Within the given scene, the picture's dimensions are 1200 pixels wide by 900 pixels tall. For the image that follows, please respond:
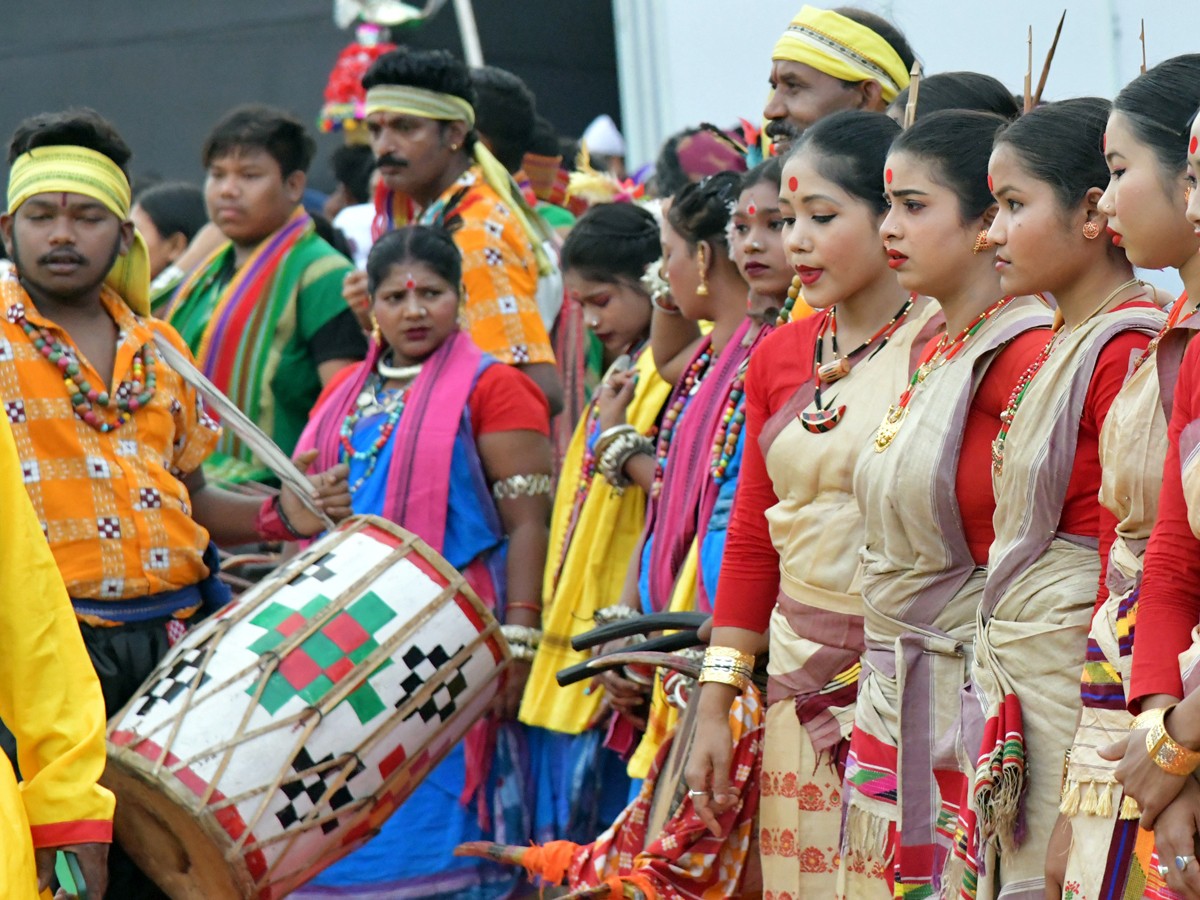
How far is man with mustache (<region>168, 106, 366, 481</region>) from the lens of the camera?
6.10m

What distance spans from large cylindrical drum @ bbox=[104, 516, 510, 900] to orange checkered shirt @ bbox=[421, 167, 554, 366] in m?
1.31

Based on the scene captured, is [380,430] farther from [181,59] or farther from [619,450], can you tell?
[181,59]

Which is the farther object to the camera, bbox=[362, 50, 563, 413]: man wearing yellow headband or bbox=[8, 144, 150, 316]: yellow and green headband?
bbox=[362, 50, 563, 413]: man wearing yellow headband

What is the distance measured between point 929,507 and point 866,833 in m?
0.58

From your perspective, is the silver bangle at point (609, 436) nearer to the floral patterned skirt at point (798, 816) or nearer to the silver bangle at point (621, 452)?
the silver bangle at point (621, 452)

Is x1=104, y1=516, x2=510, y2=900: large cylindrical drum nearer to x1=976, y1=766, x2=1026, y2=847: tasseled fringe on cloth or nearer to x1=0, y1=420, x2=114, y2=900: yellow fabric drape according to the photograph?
x1=0, y1=420, x2=114, y2=900: yellow fabric drape

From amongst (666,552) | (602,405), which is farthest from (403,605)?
(602,405)

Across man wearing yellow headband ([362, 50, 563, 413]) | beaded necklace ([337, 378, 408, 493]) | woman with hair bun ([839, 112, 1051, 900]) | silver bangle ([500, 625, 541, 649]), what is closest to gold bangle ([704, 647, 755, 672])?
woman with hair bun ([839, 112, 1051, 900])

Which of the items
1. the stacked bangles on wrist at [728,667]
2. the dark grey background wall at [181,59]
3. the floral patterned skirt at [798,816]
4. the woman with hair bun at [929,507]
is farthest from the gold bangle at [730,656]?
the dark grey background wall at [181,59]

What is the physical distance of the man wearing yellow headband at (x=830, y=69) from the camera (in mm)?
4469

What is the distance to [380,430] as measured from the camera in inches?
203

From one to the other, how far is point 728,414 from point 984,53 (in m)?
1.35

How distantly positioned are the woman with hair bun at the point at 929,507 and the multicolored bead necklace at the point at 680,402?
Answer: 4.03 feet

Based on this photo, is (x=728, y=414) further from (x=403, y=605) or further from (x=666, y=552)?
(x=403, y=605)
